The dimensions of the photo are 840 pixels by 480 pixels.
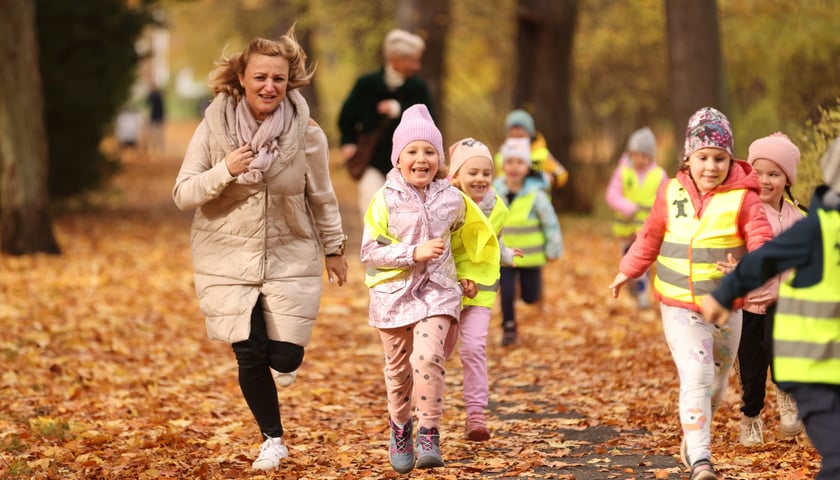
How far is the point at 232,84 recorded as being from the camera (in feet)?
21.3

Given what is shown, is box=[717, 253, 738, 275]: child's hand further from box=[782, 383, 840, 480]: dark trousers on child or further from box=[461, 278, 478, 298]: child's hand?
box=[461, 278, 478, 298]: child's hand

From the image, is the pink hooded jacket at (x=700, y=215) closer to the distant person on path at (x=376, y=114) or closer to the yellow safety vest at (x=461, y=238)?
the yellow safety vest at (x=461, y=238)

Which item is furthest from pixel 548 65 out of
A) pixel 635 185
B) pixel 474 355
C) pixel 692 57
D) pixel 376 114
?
pixel 474 355

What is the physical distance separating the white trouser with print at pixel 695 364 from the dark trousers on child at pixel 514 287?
14.7 feet

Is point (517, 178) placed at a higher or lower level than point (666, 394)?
higher

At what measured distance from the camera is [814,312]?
15.0 feet

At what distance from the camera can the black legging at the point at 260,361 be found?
6414mm

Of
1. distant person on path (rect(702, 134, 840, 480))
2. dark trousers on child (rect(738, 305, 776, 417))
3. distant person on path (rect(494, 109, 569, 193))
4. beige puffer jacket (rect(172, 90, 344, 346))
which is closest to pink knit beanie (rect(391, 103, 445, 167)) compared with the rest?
beige puffer jacket (rect(172, 90, 344, 346))

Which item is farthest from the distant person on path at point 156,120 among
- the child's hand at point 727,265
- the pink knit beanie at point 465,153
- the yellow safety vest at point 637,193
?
the child's hand at point 727,265

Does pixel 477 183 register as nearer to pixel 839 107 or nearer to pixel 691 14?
pixel 839 107

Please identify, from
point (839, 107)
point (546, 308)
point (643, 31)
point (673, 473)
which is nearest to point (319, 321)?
point (546, 308)

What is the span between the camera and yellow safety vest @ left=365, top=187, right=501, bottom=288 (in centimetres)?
620

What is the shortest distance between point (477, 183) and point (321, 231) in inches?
46.9

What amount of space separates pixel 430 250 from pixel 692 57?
29.5 ft
